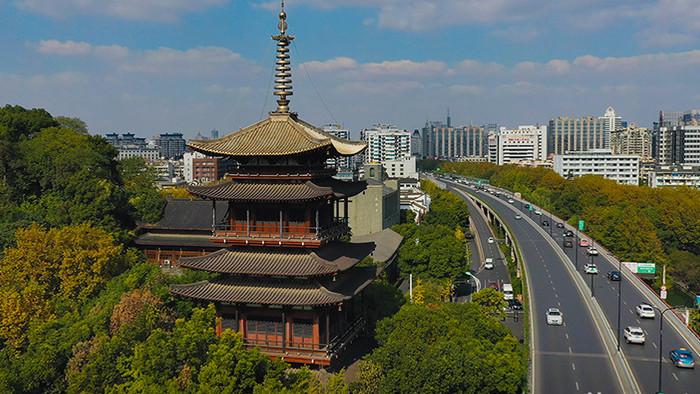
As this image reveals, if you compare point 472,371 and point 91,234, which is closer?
point 472,371

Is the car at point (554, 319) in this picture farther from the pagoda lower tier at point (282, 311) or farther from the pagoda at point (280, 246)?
the pagoda lower tier at point (282, 311)

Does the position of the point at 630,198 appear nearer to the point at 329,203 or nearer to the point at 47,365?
the point at 329,203

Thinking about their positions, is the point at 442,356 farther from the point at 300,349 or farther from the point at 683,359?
the point at 683,359

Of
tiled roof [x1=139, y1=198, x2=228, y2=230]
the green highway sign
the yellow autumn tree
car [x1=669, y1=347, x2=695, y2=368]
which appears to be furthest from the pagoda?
the green highway sign

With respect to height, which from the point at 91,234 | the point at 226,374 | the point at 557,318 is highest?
the point at 91,234

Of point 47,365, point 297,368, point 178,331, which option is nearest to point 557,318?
point 297,368

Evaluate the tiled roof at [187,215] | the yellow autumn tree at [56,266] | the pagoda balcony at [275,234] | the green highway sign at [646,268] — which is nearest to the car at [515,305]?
the green highway sign at [646,268]

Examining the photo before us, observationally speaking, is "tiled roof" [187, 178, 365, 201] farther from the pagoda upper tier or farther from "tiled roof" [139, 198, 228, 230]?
"tiled roof" [139, 198, 228, 230]

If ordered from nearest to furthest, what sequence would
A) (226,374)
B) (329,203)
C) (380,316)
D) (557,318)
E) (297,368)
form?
(226,374)
(297,368)
(329,203)
(380,316)
(557,318)
